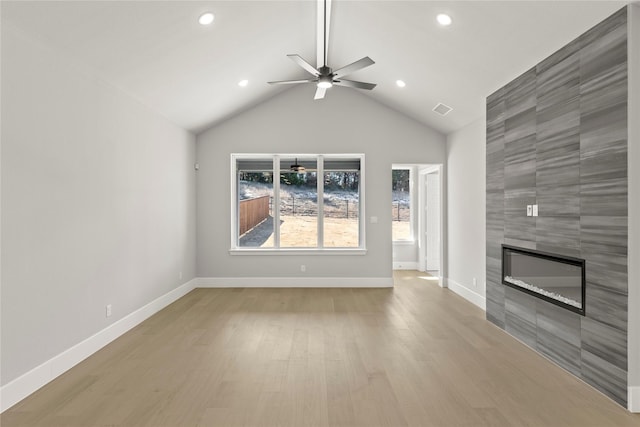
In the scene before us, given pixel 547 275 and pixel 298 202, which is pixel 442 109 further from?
pixel 547 275

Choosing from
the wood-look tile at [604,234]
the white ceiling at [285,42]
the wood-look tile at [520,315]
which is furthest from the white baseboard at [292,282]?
the wood-look tile at [604,234]

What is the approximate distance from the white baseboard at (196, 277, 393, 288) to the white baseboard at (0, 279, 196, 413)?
159 cm

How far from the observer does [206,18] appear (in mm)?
3535

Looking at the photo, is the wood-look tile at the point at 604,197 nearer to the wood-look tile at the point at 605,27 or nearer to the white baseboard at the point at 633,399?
the wood-look tile at the point at 605,27

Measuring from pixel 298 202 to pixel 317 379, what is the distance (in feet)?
13.6

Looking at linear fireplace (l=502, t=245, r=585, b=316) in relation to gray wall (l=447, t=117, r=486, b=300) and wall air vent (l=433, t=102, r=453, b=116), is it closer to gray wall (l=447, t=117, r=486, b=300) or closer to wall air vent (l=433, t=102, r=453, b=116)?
gray wall (l=447, t=117, r=486, b=300)

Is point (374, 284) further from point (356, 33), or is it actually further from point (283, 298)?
point (356, 33)

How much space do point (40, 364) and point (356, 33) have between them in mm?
4633

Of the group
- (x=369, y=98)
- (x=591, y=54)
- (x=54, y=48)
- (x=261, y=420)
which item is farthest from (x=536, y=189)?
(x=54, y=48)

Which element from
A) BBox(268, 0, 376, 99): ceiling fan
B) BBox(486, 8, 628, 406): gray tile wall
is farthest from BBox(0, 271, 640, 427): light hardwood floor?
BBox(268, 0, 376, 99): ceiling fan

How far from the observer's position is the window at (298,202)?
6742 millimetres

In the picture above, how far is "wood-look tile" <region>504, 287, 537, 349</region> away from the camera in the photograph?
144 inches

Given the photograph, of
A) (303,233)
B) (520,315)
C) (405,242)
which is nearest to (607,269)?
(520,315)

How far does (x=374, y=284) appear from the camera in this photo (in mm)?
6535
